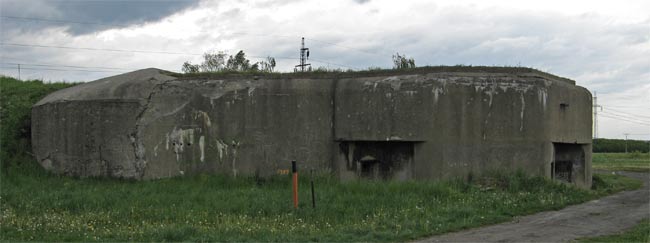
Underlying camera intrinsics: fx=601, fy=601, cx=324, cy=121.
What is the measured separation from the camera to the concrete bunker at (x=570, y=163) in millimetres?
14297

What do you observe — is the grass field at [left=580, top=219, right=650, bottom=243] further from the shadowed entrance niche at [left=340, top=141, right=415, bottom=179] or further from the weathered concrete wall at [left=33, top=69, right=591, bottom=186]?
the shadowed entrance niche at [left=340, top=141, right=415, bottom=179]

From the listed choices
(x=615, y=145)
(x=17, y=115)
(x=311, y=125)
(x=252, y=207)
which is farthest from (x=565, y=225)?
(x=615, y=145)

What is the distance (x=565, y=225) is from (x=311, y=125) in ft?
19.1

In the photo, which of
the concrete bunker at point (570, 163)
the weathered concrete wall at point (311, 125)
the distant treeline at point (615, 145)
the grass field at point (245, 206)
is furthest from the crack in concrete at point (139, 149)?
the distant treeline at point (615, 145)

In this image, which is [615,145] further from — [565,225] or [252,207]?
[252,207]

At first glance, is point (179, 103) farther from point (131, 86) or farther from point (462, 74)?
point (462, 74)

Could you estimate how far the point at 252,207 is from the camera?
383 inches

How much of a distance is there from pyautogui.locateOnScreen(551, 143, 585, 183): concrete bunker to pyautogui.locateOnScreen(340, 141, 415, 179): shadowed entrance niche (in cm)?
419

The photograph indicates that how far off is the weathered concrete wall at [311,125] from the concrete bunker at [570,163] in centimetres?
100

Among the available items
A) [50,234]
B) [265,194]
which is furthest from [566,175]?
[50,234]

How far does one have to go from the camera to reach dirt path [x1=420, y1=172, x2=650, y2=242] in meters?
7.71

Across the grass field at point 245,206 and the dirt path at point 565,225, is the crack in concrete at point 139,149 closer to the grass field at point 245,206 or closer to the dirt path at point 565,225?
the grass field at point 245,206

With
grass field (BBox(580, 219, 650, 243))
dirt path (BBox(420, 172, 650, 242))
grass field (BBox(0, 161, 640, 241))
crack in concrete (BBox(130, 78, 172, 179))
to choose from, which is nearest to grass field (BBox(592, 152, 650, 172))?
grass field (BBox(0, 161, 640, 241))

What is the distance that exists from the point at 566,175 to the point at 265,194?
7.84m
